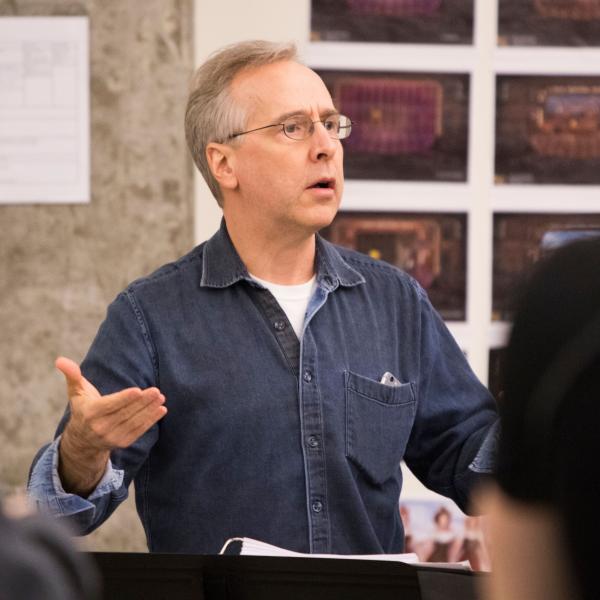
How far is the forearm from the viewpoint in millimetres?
1535

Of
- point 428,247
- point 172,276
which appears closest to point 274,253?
point 172,276

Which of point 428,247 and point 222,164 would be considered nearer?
Result: point 222,164

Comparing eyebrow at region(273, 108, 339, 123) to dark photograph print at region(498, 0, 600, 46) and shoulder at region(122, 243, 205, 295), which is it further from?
dark photograph print at region(498, 0, 600, 46)

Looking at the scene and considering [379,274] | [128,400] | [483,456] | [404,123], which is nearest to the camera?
[128,400]

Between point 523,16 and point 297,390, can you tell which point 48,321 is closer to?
point 297,390

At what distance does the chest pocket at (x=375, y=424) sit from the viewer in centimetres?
179

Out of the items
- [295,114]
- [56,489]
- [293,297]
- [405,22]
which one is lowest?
[56,489]

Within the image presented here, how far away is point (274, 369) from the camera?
5.87ft

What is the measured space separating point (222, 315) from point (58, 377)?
1.06 metres

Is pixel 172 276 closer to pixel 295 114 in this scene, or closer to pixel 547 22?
pixel 295 114

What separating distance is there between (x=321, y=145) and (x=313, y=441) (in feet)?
1.69

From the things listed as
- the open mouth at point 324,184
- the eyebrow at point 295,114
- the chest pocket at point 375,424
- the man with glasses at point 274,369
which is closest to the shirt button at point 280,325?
the man with glasses at point 274,369

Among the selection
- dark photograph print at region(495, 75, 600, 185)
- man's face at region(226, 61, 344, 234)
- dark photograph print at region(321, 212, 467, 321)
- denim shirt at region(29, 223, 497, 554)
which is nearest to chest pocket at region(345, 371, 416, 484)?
denim shirt at region(29, 223, 497, 554)

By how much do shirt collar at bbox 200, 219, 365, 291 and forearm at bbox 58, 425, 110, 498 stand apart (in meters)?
0.41
